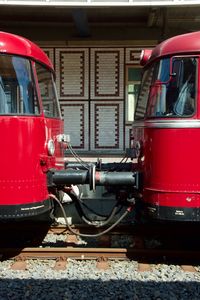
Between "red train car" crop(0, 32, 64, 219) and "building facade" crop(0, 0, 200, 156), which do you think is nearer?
"red train car" crop(0, 32, 64, 219)

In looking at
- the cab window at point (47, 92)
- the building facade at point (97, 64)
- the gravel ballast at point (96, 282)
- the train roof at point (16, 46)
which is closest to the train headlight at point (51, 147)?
the cab window at point (47, 92)

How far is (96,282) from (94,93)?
8766 mm

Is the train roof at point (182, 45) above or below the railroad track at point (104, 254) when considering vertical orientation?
above

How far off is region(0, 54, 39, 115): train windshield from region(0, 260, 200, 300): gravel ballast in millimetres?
1752

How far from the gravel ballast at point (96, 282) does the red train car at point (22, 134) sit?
26.4 inches

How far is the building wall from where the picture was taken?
12.8 metres

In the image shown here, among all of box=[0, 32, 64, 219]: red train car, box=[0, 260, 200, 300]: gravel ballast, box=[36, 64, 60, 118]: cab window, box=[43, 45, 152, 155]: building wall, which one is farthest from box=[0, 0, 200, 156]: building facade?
box=[0, 260, 200, 300]: gravel ballast

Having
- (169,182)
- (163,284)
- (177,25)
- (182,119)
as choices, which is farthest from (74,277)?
(177,25)

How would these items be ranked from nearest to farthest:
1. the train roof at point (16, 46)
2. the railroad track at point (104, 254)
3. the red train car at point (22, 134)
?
the red train car at point (22, 134)
the train roof at point (16, 46)
the railroad track at point (104, 254)

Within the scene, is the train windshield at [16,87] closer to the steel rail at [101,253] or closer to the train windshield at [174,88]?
the train windshield at [174,88]

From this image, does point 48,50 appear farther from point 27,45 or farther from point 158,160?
point 158,160

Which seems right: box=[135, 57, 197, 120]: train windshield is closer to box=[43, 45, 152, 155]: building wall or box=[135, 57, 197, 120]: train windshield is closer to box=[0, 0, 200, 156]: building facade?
box=[0, 0, 200, 156]: building facade

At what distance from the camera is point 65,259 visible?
17.9ft

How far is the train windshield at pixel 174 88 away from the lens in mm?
5023
